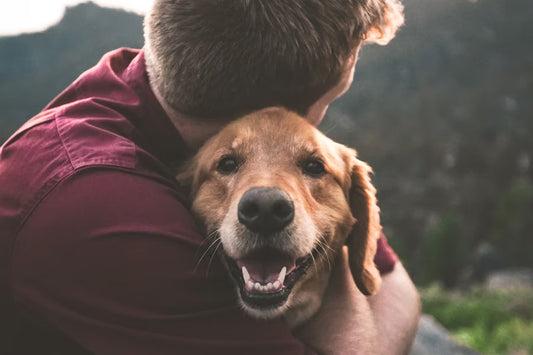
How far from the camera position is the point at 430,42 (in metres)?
152

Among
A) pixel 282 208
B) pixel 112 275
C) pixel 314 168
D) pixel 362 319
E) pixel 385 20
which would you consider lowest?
pixel 362 319

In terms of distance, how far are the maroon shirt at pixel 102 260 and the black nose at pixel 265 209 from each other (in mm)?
266

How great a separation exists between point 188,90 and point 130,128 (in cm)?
36

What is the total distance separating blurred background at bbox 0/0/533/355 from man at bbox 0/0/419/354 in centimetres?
5101

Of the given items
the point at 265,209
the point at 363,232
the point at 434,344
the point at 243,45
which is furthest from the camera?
the point at 434,344

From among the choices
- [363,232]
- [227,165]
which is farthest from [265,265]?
[363,232]

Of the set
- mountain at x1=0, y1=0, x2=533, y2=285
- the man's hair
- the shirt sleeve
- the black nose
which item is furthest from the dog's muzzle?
mountain at x1=0, y1=0, x2=533, y2=285

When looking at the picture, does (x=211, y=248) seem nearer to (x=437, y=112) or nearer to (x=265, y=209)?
(x=265, y=209)

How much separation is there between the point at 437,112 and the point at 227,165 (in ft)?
460

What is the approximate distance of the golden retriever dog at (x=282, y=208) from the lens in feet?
8.01

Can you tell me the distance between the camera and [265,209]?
238cm

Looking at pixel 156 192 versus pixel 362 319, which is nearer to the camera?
pixel 156 192

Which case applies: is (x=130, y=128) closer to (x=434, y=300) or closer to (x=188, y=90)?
(x=188, y=90)

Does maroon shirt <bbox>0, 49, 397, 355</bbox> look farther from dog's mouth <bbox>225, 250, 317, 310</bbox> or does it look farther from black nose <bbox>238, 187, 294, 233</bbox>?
black nose <bbox>238, 187, 294, 233</bbox>
